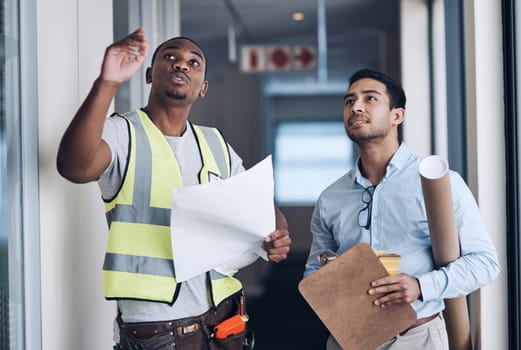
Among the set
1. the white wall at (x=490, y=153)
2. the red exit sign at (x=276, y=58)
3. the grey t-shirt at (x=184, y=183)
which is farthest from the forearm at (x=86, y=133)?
the red exit sign at (x=276, y=58)

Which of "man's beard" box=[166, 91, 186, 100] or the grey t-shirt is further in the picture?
"man's beard" box=[166, 91, 186, 100]

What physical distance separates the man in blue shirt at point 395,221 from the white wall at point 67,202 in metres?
0.70

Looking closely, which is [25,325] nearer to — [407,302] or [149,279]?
[149,279]

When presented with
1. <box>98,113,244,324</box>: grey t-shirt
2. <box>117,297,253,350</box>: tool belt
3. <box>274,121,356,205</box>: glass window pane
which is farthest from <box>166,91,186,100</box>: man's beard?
<box>274,121,356,205</box>: glass window pane

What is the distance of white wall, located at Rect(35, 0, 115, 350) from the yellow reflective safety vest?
9.3 inches

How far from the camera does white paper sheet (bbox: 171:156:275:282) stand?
1.69 m

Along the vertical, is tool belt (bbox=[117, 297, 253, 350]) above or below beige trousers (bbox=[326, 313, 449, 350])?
above

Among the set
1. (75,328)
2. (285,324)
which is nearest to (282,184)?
(285,324)

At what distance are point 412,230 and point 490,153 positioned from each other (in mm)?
683

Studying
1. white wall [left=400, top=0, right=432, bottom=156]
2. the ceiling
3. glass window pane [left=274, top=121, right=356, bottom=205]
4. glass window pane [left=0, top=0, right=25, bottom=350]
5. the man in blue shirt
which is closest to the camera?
glass window pane [left=0, top=0, right=25, bottom=350]

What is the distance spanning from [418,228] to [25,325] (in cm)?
108

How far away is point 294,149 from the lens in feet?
43.7

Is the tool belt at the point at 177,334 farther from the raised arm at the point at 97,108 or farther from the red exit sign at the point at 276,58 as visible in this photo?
the red exit sign at the point at 276,58

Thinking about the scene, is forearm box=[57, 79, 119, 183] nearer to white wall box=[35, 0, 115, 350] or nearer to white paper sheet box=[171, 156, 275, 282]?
white paper sheet box=[171, 156, 275, 282]
